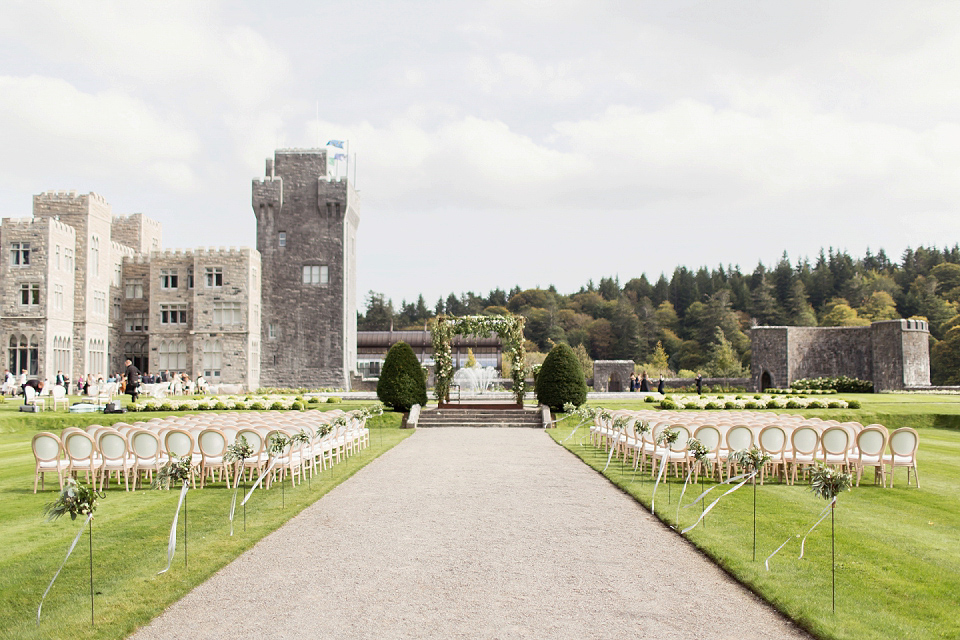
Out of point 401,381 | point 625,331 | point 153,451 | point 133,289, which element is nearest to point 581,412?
point 401,381

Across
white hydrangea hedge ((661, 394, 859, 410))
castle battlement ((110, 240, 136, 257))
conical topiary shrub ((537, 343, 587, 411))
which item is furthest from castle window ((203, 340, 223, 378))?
white hydrangea hedge ((661, 394, 859, 410))

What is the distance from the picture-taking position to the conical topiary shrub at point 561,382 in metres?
25.2

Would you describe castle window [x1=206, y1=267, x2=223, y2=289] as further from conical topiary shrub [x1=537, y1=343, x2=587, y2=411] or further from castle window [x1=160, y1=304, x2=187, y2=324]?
conical topiary shrub [x1=537, y1=343, x2=587, y2=411]

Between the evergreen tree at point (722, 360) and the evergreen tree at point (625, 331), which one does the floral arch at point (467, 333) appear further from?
the evergreen tree at point (625, 331)

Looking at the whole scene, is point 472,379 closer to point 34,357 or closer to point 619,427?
point 34,357

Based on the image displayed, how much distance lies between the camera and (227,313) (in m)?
46.8

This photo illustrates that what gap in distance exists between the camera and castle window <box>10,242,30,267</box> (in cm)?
3978

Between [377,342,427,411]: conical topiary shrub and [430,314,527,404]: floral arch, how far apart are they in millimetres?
1485

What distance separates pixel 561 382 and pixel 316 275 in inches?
1119

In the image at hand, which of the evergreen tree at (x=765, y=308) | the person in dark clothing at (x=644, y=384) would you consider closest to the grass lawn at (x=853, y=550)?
the person in dark clothing at (x=644, y=384)

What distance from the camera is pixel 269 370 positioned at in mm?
49000

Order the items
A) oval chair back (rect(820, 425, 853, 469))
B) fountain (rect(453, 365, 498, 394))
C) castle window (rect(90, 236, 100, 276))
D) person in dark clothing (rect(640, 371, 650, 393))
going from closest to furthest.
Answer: oval chair back (rect(820, 425, 853, 469)) < person in dark clothing (rect(640, 371, 650, 393)) < castle window (rect(90, 236, 100, 276)) < fountain (rect(453, 365, 498, 394))

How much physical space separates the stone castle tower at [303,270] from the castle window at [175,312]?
4.98 meters

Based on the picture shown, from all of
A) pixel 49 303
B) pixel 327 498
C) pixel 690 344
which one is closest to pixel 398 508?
pixel 327 498
